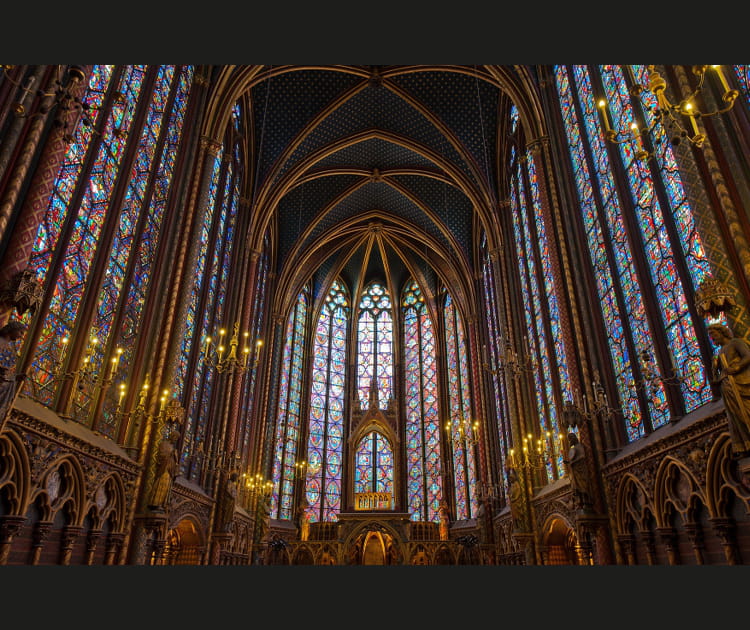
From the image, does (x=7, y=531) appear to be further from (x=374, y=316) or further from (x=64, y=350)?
(x=374, y=316)

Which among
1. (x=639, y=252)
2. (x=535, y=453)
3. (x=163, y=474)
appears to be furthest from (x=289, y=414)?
(x=639, y=252)

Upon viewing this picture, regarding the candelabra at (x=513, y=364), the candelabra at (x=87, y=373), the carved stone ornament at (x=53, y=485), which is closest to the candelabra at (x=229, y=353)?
the candelabra at (x=87, y=373)

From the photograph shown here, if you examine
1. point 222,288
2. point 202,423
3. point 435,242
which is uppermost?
point 435,242

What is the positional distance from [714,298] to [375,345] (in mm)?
24435

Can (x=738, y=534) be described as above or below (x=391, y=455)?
below

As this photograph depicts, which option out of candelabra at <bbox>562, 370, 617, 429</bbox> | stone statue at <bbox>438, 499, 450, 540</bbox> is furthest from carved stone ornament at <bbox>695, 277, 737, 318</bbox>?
stone statue at <bbox>438, 499, 450, 540</bbox>

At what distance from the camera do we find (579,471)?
11.1 metres

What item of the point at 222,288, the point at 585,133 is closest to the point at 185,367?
the point at 222,288

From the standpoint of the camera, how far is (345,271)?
102 ft

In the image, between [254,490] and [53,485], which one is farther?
[254,490]

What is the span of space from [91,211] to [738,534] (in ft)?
37.2

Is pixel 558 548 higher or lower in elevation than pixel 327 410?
lower

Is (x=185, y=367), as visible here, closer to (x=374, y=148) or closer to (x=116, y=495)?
(x=116, y=495)

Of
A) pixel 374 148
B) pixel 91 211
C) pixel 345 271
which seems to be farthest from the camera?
pixel 345 271
